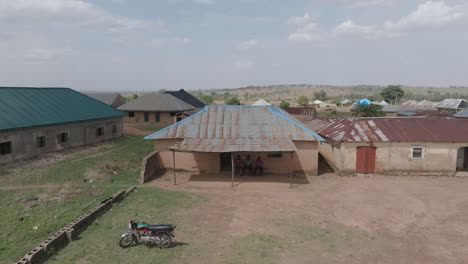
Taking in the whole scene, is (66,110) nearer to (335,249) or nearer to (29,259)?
(29,259)

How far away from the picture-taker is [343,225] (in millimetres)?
14203

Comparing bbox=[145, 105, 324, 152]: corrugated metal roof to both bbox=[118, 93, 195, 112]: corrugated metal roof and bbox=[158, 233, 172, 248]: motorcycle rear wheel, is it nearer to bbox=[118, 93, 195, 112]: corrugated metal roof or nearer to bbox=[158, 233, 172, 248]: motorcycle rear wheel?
bbox=[158, 233, 172, 248]: motorcycle rear wheel

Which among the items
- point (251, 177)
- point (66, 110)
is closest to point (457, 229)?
point (251, 177)

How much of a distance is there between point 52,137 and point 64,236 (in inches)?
697

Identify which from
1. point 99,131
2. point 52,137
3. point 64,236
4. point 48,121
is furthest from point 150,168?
point 99,131

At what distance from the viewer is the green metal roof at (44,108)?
25.3m

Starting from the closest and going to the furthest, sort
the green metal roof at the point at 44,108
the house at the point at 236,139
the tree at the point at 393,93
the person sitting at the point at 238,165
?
the house at the point at 236,139 → the person sitting at the point at 238,165 → the green metal roof at the point at 44,108 → the tree at the point at 393,93

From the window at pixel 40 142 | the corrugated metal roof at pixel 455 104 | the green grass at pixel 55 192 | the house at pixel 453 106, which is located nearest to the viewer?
the green grass at pixel 55 192

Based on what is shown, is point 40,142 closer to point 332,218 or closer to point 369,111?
point 332,218

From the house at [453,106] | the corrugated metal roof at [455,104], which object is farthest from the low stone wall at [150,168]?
the corrugated metal roof at [455,104]

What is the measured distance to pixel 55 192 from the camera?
18.0m

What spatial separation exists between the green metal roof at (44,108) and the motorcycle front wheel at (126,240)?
16.4 metres

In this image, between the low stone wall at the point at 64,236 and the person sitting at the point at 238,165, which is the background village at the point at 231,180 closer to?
the low stone wall at the point at 64,236

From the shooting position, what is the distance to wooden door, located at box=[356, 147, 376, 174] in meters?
22.8
